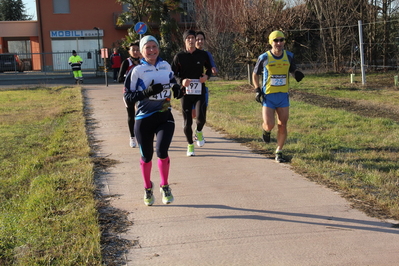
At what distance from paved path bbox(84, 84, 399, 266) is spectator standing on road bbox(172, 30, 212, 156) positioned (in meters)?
0.77

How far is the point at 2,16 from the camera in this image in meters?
56.7

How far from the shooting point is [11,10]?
2244 inches

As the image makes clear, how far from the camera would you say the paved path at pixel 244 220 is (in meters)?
4.15

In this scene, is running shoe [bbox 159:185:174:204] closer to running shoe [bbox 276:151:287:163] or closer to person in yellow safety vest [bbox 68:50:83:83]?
running shoe [bbox 276:151:287:163]

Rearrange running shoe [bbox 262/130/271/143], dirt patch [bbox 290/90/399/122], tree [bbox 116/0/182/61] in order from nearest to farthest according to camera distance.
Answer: running shoe [bbox 262/130/271/143], dirt patch [bbox 290/90/399/122], tree [bbox 116/0/182/61]

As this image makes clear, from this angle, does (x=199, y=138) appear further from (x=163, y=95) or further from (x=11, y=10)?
(x=11, y=10)

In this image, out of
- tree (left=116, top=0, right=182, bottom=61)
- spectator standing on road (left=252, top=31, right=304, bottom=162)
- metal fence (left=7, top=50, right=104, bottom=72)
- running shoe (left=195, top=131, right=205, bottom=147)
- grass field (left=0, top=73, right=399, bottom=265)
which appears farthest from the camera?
metal fence (left=7, top=50, right=104, bottom=72)

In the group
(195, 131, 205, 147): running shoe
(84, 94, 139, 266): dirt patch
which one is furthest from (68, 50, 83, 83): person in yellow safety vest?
(84, 94, 139, 266): dirt patch

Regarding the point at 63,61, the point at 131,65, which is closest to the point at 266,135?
the point at 131,65

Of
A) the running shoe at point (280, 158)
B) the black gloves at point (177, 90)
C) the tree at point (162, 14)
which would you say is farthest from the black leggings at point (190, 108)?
the tree at point (162, 14)

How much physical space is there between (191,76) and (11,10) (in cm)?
5526

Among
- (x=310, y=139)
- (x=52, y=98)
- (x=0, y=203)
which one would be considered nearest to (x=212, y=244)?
Result: (x=0, y=203)

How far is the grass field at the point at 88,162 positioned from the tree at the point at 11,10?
149ft

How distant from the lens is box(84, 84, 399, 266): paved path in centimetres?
415
